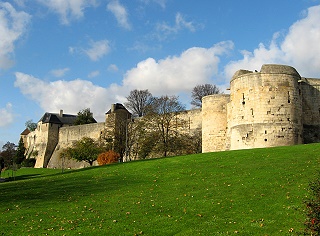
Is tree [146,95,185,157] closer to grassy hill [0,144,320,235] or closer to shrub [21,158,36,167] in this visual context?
grassy hill [0,144,320,235]

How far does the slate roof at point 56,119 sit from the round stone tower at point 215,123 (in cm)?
4352

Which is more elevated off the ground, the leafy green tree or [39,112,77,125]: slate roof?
[39,112,77,125]: slate roof

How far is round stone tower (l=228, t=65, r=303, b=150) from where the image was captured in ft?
98.0

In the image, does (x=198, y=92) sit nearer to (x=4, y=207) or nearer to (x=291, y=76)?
(x=291, y=76)

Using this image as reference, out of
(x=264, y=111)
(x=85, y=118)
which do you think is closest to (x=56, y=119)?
(x=85, y=118)

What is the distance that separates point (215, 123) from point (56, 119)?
149ft

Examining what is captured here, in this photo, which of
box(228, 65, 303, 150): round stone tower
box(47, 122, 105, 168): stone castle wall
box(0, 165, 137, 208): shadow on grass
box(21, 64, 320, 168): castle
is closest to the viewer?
box(0, 165, 137, 208): shadow on grass

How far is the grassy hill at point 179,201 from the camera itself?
1089 cm

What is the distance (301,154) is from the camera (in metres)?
20.9

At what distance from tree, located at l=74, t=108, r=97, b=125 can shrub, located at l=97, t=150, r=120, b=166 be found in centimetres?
3235

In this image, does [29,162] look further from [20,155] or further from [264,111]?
[264,111]

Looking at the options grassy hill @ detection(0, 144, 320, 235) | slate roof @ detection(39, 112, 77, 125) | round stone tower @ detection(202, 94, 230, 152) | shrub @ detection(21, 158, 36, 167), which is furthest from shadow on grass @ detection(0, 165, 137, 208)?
shrub @ detection(21, 158, 36, 167)

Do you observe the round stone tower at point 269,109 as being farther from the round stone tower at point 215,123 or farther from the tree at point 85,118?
the tree at point 85,118

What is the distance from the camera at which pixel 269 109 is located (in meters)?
30.1
